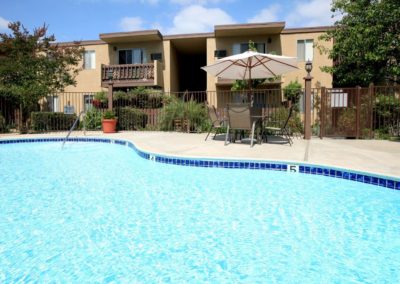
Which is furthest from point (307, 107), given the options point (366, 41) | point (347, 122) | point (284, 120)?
point (366, 41)

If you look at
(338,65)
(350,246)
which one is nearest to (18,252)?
(350,246)

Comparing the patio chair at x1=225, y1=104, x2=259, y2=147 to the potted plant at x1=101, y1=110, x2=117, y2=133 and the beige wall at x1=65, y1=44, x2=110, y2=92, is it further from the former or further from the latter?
the beige wall at x1=65, y1=44, x2=110, y2=92

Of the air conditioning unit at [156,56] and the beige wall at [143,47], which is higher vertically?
the beige wall at [143,47]

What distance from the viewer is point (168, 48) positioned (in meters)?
20.0

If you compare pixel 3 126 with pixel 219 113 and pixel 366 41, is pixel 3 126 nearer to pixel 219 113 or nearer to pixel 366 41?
pixel 219 113

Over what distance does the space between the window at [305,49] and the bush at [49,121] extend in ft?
44.9

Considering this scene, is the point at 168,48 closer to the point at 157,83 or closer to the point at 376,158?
the point at 157,83

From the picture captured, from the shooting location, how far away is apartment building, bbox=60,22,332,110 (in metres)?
18.0

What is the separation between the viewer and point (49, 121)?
14.9 meters

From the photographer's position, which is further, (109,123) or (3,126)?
(3,126)

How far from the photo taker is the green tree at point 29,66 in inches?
553

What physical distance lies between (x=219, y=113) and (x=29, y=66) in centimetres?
977

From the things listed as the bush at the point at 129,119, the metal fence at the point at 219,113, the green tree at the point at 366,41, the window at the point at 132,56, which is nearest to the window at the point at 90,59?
the window at the point at 132,56

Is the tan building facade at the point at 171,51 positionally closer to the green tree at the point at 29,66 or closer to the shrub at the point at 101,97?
the shrub at the point at 101,97
